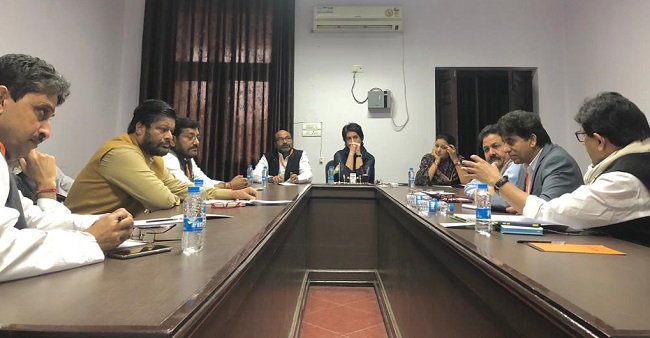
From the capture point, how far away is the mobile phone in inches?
28.9

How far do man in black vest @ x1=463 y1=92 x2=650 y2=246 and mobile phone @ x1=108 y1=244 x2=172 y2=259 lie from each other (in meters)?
1.07

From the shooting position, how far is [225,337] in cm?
65

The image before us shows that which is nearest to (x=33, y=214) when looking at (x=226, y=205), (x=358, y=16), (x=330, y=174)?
(x=226, y=205)

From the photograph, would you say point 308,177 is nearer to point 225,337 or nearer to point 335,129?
point 335,129

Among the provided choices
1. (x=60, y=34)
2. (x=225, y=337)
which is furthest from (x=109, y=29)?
(x=225, y=337)

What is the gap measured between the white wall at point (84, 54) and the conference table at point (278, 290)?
2.53m

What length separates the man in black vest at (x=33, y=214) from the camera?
0.57 metres

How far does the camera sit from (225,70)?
432 centimetres

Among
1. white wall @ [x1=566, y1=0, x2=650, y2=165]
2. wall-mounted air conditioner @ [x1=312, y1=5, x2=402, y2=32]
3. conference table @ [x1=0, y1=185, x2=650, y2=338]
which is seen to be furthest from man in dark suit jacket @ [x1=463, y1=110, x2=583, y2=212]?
wall-mounted air conditioner @ [x1=312, y1=5, x2=402, y2=32]

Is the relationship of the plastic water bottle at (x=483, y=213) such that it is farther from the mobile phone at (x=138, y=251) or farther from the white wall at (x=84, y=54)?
the white wall at (x=84, y=54)

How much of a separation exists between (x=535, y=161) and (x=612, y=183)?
2.18ft

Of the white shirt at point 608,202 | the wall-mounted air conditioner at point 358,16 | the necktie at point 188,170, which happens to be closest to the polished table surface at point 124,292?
the white shirt at point 608,202

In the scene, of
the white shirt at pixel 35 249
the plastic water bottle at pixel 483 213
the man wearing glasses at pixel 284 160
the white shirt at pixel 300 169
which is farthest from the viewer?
the man wearing glasses at pixel 284 160

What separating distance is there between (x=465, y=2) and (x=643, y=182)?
12.9 feet
